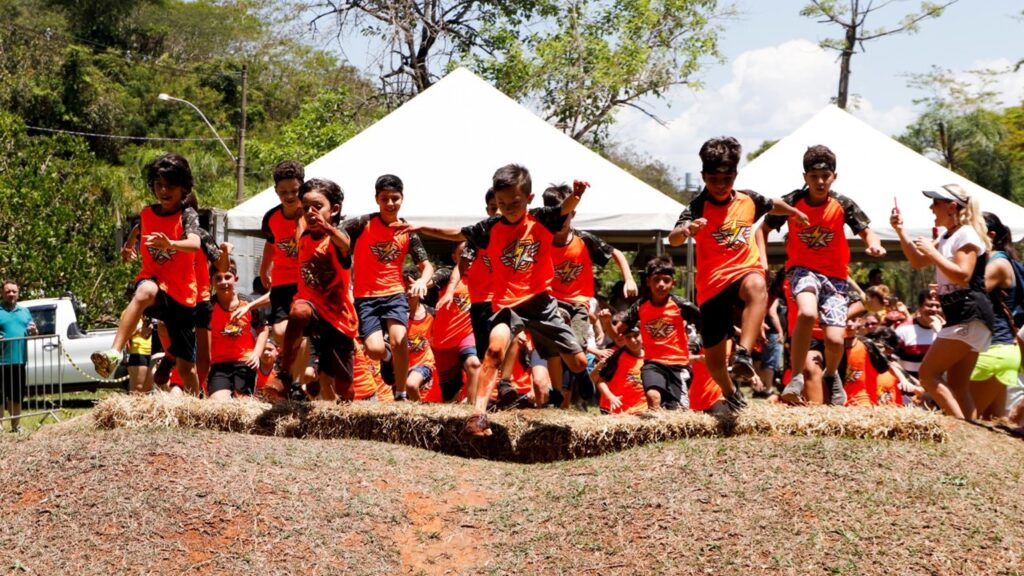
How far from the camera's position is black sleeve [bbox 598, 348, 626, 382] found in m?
11.3

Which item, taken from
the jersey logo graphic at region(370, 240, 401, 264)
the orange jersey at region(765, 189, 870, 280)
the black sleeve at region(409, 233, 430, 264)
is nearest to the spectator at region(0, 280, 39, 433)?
the jersey logo graphic at region(370, 240, 401, 264)

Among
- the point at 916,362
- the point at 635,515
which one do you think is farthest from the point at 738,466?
the point at 916,362

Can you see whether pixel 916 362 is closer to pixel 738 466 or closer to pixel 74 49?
pixel 738 466

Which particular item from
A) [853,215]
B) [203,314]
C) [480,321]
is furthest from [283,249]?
[853,215]

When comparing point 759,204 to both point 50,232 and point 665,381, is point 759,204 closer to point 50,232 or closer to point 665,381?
point 665,381

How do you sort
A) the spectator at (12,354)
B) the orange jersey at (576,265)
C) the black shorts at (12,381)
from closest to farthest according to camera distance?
the orange jersey at (576,265)
the black shorts at (12,381)
the spectator at (12,354)

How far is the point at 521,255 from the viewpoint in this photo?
345 inches

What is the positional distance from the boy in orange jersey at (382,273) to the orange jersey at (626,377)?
215cm

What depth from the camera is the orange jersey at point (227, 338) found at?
11.2 m

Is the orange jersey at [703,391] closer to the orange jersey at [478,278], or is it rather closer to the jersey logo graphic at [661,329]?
the jersey logo graphic at [661,329]

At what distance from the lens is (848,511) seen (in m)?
6.78

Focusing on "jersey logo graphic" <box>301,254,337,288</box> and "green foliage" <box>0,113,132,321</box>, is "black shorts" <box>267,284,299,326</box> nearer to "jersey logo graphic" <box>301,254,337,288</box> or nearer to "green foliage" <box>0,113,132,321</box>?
"jersey logo graphic" <box>301,254,337,288</box>

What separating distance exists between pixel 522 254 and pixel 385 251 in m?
1.97

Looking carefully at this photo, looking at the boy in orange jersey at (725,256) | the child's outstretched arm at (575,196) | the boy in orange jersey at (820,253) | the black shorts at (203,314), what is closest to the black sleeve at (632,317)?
the boy in orange jersey at (820,253)
